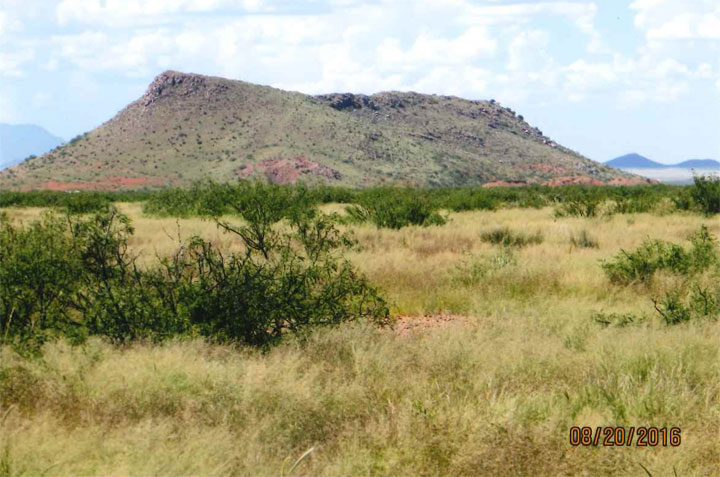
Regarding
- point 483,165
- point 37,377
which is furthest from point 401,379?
point 483,165

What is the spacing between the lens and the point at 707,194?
27.2 metres

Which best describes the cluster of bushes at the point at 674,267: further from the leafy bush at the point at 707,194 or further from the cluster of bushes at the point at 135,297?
the leafy bush at the point at 707,194

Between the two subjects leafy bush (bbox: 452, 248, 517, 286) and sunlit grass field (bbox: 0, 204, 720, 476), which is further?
leafy bush (bbox: 452, 248, 517, 286)

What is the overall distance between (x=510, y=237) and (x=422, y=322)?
9032mm

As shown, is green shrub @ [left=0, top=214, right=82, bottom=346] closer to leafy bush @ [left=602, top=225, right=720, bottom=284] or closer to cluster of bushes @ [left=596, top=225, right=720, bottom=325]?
cluster of bushes @ [left=596, top=225, right=720, bottom=325]

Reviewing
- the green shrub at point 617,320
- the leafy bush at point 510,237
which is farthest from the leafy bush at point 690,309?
the leafy bush at point 510,237

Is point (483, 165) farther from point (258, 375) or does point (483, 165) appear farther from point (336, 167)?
point (258, 375)

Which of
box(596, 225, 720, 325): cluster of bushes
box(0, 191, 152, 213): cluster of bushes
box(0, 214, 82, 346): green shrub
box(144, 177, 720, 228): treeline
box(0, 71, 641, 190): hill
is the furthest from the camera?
box(0, 71, 641, 190): hill

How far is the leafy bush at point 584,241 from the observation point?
17.2 meters

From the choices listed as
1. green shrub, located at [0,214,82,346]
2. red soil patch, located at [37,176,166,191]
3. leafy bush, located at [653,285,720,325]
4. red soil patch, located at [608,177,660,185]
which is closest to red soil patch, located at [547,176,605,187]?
red soil patch, located at [608,177,660,185]
